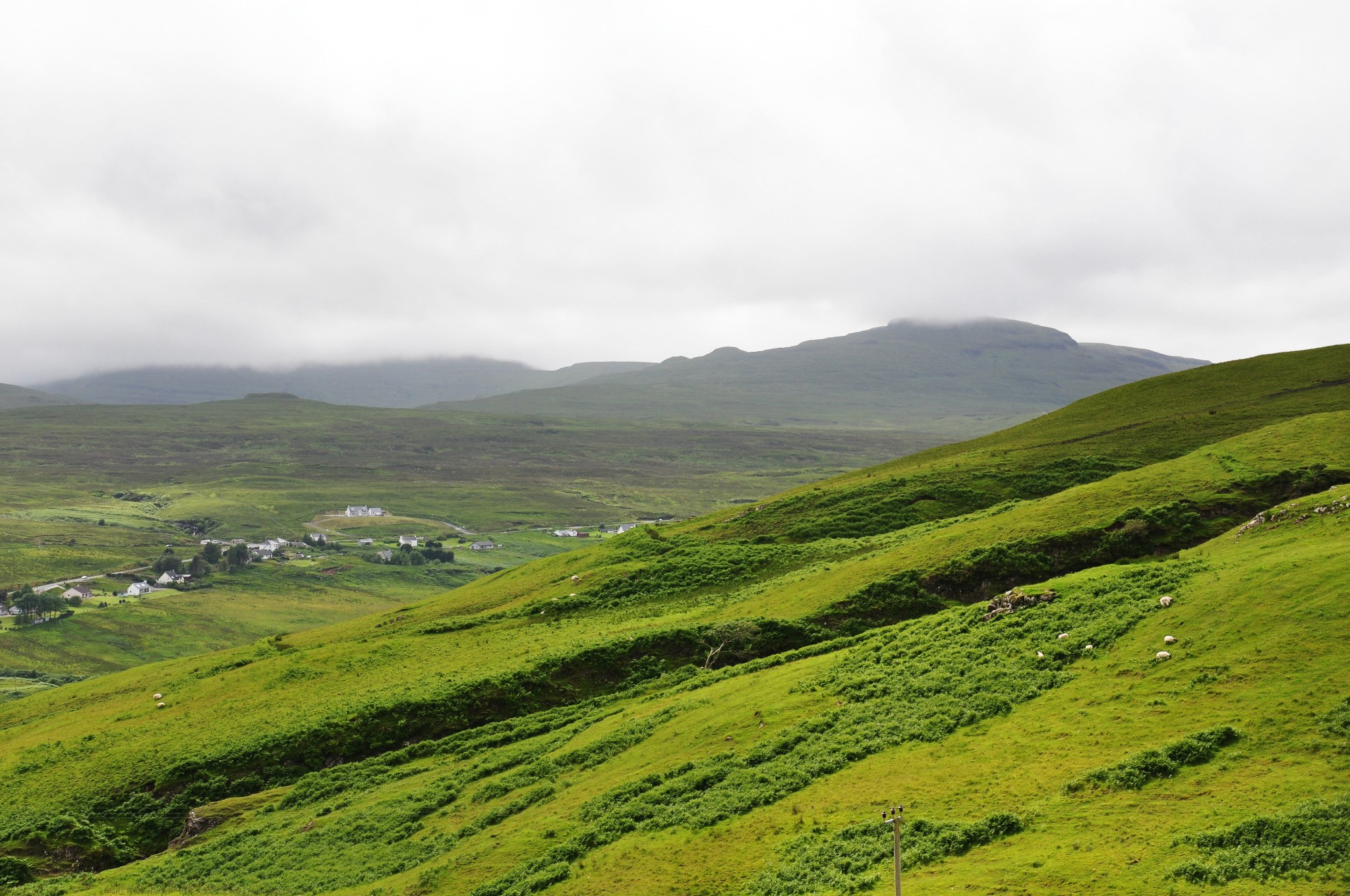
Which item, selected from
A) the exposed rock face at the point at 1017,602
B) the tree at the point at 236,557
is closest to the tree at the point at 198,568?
the tree at the point at 236,557

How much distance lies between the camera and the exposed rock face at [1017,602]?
30906 mm

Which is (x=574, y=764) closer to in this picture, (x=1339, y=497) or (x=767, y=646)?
(x=767, y=646)

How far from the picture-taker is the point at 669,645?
43406 millimetres

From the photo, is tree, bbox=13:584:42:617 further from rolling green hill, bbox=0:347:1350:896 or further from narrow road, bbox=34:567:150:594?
rolling green hill, bbox=0:347:1350:896

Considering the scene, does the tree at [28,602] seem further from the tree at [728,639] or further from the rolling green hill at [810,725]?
the tree at [728,639]

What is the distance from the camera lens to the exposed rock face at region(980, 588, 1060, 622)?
3091cm

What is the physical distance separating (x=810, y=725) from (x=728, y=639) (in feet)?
50.5

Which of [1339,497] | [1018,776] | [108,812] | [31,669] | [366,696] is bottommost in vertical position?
[31,669]

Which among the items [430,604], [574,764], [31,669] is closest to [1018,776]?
[574,764]

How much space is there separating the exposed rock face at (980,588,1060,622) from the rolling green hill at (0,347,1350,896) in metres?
0.13

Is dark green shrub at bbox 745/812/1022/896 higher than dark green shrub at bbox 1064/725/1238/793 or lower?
lower

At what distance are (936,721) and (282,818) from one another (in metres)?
26.3

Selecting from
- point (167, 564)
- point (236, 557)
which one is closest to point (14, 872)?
point (236, 557)

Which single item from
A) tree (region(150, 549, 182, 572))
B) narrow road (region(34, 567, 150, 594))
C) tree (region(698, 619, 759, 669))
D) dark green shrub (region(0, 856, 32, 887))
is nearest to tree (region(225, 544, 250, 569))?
tree (region(150, 549, 182, 572))
